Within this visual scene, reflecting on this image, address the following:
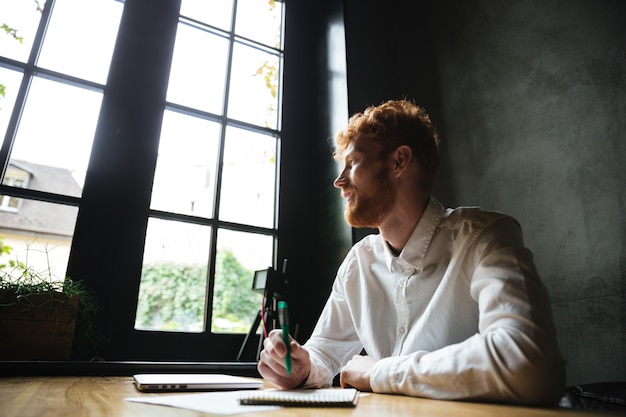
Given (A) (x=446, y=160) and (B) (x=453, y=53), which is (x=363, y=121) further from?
(B) (x=453, y=53)

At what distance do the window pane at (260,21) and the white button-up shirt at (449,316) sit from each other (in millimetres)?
1595

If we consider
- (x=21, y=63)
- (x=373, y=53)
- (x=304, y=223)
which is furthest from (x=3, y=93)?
(x=373, y=53)

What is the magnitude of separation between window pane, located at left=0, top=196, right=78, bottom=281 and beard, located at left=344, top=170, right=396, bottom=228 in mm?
1151

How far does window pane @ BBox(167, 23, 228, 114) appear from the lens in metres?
2.10

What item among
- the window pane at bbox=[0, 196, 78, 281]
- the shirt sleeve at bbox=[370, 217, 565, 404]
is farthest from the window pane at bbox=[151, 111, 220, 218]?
the shirt sleeve at bbox=[370, 217, 565, 404]

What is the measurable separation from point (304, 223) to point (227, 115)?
71 cm

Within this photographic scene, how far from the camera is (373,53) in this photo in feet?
7.80

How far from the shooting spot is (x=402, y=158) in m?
1.43

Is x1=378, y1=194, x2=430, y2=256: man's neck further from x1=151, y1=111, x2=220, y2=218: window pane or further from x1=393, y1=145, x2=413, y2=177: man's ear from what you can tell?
x1=151, y1=111, x2=220, y2=218: window pane

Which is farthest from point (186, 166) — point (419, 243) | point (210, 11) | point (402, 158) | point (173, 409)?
point (173, 409)

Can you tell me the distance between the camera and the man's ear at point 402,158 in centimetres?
142

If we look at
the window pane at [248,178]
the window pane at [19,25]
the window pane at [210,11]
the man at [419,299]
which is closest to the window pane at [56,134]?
the window pane at [19,25]

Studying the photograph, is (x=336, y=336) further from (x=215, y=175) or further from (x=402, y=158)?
(x=215, y=175)

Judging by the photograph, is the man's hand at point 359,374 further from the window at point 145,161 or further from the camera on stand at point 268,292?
the window at point 145,161
